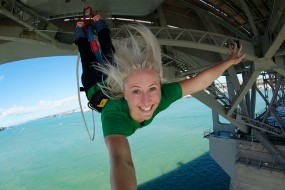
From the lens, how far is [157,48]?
2.19 meters

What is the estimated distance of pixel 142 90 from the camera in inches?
79.7

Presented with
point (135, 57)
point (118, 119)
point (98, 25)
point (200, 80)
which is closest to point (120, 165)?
point (118, 119)

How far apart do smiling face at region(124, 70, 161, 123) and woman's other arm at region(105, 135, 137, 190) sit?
11.6 inches

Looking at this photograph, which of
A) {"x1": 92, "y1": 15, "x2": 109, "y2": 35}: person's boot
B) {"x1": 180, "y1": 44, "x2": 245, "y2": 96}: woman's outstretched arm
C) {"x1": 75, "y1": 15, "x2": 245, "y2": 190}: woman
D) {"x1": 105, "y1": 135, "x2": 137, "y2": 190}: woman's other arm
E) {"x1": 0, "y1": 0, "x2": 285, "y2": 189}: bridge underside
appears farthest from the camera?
{"x1": 0, "y1": 0, "x2": 285, "y2": 189}: bridge underside

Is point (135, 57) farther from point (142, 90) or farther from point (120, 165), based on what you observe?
point (120, 165)

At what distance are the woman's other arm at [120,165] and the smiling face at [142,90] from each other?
293 mm

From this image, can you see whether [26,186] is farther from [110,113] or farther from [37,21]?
[110,113]

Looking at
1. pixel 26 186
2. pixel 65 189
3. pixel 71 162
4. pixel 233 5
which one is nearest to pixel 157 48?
pixel 233 5

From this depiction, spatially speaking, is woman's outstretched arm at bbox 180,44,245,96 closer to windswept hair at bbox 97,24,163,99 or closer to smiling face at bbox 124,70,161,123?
windswept hair at bbox 97,24,163,99

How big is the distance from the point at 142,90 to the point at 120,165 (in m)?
0.63

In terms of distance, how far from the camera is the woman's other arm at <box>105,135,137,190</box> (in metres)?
1.48

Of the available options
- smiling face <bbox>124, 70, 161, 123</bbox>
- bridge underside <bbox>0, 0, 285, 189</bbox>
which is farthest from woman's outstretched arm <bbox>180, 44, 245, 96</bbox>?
smiling face <bbox>124, 70, 161, 123</bbox>

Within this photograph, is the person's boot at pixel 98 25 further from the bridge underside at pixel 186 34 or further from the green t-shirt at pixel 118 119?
the green t-shirt at pixel 118 119

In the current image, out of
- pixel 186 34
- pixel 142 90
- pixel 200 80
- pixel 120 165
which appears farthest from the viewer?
pixel 186 34
